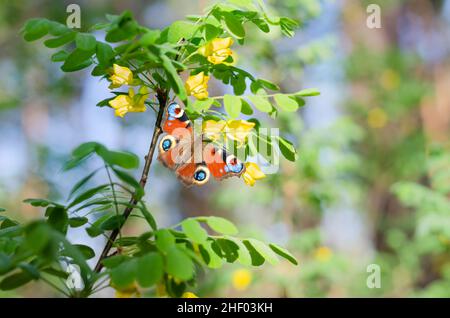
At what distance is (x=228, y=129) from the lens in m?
0.95

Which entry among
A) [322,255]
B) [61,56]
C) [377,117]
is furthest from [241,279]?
[377,117]

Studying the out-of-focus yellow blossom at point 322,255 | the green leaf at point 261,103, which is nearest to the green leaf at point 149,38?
the green leaf at point 261,103

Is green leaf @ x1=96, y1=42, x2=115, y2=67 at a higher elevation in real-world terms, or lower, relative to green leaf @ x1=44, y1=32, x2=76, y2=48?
lower

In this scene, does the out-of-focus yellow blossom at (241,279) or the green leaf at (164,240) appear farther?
the out-of-focus yellow blossom at (241,279)

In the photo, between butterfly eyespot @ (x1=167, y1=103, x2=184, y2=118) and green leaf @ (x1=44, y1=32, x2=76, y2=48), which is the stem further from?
green leaf @ (x1=44, y1=32, x2=76, y2=48)

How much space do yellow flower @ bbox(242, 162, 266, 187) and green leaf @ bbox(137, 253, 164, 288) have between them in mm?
275

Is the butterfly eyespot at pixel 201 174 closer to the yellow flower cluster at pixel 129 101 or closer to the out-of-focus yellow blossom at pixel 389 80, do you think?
the yellow flower cluster at pixel 129 101

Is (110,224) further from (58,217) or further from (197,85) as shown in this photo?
(197,85)

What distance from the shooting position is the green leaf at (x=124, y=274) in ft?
2.42

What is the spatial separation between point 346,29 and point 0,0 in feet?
14.6

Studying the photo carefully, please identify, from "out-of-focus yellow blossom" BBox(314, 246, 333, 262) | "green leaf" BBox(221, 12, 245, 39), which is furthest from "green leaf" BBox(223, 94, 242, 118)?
"out-of-focus yellow blossom" BBox(314, 246, 333, 262)

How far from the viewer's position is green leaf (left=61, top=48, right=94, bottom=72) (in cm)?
96

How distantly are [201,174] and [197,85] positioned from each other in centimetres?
17

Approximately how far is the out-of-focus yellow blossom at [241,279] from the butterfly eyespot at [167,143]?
81.4 inches
